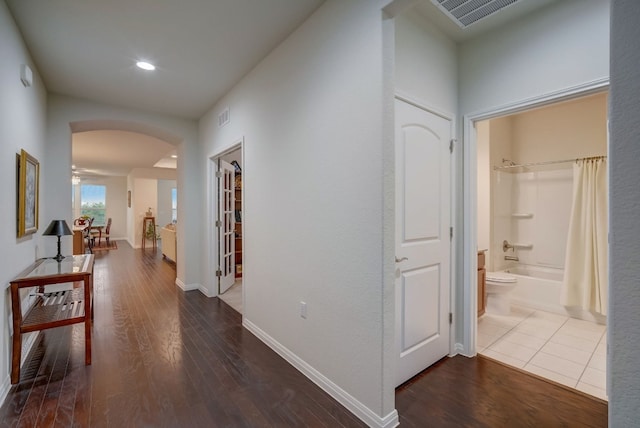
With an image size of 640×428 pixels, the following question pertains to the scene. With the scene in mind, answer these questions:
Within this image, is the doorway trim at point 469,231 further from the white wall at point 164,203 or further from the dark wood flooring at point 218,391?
the white wall at point 164,203

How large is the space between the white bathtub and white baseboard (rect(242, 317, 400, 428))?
9.64 ft

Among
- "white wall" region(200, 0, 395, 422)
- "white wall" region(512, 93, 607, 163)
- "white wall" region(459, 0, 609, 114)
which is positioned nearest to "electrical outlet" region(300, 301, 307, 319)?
"white wall" region(200, 0, 395, 422)

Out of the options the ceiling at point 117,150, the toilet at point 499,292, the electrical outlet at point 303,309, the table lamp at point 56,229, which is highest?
the ceiling at point 117,150

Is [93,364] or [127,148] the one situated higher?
[127,148]

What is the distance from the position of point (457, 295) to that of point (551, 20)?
2.12 meters

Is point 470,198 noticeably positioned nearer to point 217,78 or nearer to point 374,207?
point 374,207

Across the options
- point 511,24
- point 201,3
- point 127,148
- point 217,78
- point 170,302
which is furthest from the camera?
point 127,148

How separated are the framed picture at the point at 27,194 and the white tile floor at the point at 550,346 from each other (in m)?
3.96

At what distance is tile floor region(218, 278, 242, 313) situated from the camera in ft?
12.2

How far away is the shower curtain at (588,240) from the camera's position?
3.14 m

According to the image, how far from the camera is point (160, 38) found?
2.39 m

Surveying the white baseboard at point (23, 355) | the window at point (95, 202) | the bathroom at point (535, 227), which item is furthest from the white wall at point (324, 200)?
the window at point (95, 202)

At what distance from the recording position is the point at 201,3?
1.99 meters

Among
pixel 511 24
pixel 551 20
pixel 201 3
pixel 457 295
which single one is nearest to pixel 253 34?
pixel 201 3
